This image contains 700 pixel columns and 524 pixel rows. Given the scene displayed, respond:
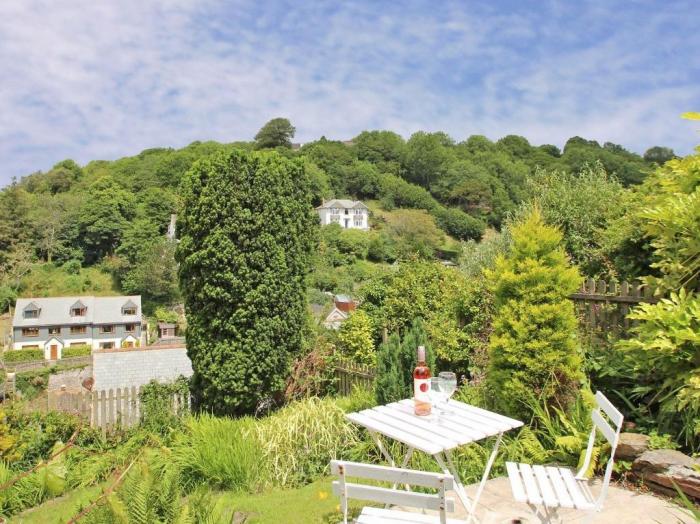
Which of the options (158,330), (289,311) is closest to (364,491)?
Result: (289,311)

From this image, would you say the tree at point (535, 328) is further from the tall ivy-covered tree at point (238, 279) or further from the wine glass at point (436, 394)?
the tall ivy-covered tree at point (238, 279)

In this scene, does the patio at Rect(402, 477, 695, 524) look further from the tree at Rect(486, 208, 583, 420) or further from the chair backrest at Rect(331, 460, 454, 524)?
the chair backrest at Rect(331, 460, 454, 524)

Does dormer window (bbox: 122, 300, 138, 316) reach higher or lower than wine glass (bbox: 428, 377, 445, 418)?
lower

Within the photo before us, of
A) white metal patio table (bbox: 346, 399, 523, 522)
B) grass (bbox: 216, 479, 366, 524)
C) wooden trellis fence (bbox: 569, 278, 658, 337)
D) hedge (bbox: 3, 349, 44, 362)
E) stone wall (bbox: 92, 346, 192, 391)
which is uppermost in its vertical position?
wooden trellis fence (bbox: 569, 278, 658, 337)

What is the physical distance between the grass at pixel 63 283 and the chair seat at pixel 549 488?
55.4m

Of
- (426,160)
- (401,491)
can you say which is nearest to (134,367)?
(401,491)

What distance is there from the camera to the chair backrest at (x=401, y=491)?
2.30 meters

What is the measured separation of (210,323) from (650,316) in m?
6.04

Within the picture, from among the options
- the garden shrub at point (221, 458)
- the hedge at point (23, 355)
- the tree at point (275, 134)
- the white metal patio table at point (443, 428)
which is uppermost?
the tree at point (275, 134)

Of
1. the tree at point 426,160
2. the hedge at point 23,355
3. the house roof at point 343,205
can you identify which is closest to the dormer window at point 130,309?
the hedge at point 23,355

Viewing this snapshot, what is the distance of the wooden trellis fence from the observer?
5.54 metres

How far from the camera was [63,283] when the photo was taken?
52.2m

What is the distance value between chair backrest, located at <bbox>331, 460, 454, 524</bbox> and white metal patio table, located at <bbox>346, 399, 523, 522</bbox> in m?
0.55

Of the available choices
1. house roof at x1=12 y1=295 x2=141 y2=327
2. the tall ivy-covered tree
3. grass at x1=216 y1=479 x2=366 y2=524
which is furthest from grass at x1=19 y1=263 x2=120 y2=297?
grass at x1=216 y1=479 x2=366 y2=524
